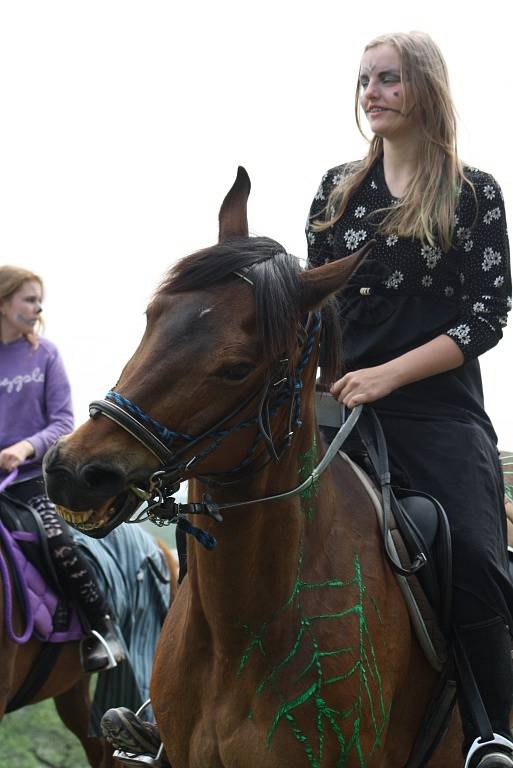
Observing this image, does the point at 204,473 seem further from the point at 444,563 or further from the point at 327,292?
the point at 444,563

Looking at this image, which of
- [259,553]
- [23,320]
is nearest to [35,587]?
[23,320]

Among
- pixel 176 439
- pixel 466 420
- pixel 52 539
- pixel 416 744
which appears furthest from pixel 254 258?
pixel 52 539

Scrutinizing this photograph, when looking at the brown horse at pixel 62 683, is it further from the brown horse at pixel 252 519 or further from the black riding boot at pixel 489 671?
the black riding boot at pixel 489 671

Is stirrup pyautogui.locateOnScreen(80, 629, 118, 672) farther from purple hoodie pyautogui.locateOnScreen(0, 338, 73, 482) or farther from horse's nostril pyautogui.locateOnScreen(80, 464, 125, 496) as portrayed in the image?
horse's nostril pyautogui.locateOnScreen(80, 464, 125, 496)

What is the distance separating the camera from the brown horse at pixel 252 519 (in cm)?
243

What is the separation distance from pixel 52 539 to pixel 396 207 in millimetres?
3084

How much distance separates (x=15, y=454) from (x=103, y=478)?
327 cm

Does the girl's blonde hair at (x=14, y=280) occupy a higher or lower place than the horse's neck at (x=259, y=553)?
higher

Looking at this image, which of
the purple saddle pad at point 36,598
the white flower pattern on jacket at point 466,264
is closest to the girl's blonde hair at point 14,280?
the purple saddle pad at point 36,598

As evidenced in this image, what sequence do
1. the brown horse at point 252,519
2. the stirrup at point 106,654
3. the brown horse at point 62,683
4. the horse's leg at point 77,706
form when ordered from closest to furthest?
1. the brown horse at point 252,519
2. the brown horse at point 62,683
3. the stirrup at point 106,654
4. the horse's leg at point 77,706

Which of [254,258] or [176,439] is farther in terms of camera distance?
[254,258]

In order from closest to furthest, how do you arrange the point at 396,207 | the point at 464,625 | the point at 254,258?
the point at 254,258 < the point at 464,625 < the point at 396,207

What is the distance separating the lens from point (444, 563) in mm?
3129

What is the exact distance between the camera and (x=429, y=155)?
348 cm
